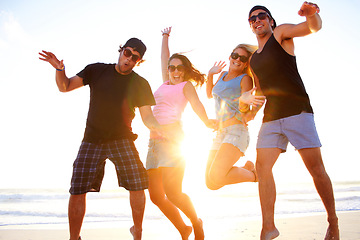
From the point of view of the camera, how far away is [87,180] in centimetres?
389

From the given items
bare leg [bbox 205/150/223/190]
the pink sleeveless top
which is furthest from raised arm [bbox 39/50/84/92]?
bare leg [bbox 205/150/223/190]

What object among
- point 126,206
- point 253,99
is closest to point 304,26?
point 253,99

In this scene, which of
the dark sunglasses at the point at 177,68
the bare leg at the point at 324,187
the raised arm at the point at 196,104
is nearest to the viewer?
the bare leg at the point at 324,187

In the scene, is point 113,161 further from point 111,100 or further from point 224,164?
point 224,164

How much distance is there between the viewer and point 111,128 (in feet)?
13.2

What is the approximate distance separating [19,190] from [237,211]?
16.2m

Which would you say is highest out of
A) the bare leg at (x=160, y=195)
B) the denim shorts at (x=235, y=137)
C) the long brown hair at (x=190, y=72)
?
the long brown hair at (x=190, y=72)

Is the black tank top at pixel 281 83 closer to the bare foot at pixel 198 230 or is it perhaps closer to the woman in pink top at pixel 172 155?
the woman in pink top at pixel 172 155

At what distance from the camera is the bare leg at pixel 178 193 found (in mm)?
4477

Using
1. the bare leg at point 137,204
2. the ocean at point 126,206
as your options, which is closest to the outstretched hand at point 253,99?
the bare leg at point 137,204

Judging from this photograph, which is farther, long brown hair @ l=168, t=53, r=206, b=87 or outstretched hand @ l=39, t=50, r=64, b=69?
long brown hair @ l=168, t=53, r=206, b=87

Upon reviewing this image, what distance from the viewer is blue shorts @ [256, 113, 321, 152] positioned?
3666mm

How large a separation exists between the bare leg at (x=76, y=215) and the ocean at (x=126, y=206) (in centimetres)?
508

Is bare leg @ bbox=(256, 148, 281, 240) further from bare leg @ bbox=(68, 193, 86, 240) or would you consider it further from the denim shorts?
bare leg @ bbox=(68, 193, 86, 240)
